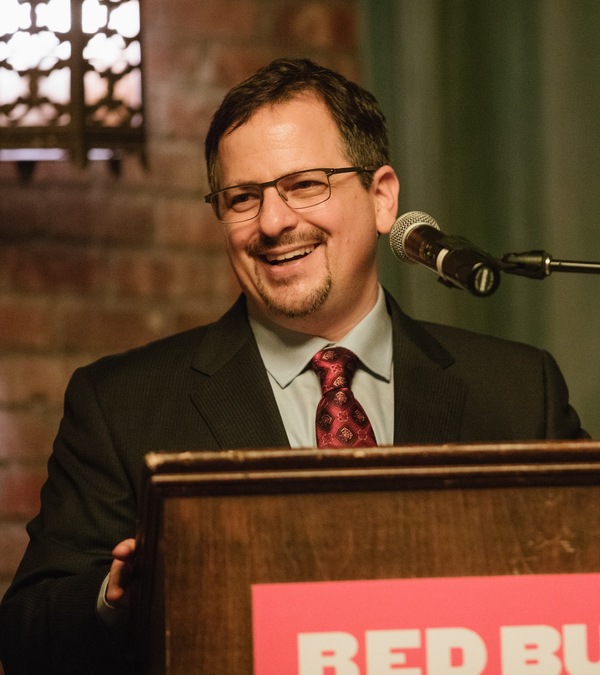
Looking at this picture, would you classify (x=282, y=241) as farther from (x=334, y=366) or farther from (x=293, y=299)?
(x=334, y=366)

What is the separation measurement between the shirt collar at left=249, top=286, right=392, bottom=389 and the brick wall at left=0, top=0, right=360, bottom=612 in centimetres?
55

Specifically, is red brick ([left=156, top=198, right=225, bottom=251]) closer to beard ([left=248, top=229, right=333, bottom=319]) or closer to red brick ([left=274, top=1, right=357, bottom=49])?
red brick ([left=274, top=1, right=357, bottom=49])

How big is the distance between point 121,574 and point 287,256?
0.82 meters

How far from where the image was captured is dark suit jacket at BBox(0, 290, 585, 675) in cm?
158

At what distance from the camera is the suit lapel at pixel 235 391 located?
1.69 m

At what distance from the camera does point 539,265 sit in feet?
3.85

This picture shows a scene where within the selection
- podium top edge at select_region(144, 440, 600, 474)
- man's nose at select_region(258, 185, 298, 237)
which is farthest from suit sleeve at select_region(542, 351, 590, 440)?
podium top edge at select_region(144, 440, 600, 474)

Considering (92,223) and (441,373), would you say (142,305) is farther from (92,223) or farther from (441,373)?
(441,373)

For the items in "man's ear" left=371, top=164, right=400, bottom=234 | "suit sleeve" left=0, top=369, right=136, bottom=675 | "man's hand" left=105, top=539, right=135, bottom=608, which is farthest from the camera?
"man's ear" left=371, top=164, right=400, bottom=234

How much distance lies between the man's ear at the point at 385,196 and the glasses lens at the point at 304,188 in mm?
166

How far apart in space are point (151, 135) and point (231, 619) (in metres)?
1.70

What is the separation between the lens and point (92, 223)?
238 cm

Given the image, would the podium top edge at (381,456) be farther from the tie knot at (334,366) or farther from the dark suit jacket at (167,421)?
the tie knot at (334,366)

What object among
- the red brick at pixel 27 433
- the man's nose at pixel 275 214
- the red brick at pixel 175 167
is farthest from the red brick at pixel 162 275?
the man's nose at pixel 275 214
